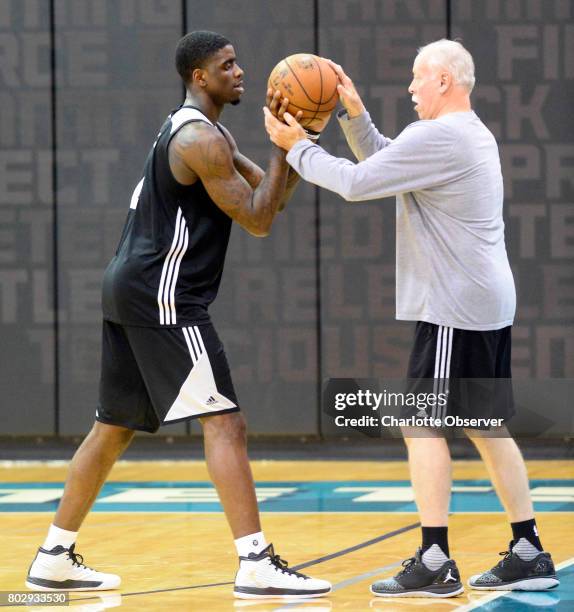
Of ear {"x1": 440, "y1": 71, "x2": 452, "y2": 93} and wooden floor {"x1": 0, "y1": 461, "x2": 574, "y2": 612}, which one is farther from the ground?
ear {"x1": 440, "y1": 71, "x2": 452, "y2": 93}

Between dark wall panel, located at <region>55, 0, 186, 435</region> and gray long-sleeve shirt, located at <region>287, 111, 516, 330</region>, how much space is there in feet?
16.8

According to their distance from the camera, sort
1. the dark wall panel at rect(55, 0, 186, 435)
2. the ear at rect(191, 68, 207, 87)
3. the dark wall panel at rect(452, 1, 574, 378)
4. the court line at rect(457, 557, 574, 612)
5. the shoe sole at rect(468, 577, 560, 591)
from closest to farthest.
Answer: the court line at rect(457, 557, 574, 612)
the shoe sole at rect(468, 577, 560, 591)
the ear at rect(191, 68, 207, 87)
the dark wall panel at rect(452, 1, 574, 378)
the dark wall panel at rect(55, 0, 186, 435)

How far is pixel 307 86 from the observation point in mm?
4746

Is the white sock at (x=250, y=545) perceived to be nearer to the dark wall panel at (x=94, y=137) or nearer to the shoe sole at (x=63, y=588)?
the shoe sole at (x=63, y=588)

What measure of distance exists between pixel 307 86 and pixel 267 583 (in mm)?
1670

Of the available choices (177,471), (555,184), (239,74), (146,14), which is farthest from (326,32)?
(239,74)

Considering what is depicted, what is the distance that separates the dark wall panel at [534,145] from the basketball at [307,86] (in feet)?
15.6

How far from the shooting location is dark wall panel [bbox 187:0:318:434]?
9.48 meters

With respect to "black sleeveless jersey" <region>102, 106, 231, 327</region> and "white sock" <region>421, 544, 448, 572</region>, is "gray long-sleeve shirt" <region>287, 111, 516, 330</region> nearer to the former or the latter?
"black sleeveless jersey" <region>102, 106, 231, 327</region>

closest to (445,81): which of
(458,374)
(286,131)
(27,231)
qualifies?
(286,131)

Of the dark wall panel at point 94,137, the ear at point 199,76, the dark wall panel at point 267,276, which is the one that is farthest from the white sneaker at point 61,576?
the dark wall panel at point 94,137

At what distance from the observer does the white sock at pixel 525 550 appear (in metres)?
4.69

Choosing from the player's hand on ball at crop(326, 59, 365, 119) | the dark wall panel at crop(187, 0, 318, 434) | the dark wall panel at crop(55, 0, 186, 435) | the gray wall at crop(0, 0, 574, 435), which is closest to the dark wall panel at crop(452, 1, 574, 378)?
the gray wall at crop(0, 0, 574, 435)

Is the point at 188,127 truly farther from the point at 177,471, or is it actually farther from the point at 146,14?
the point at 146,14
